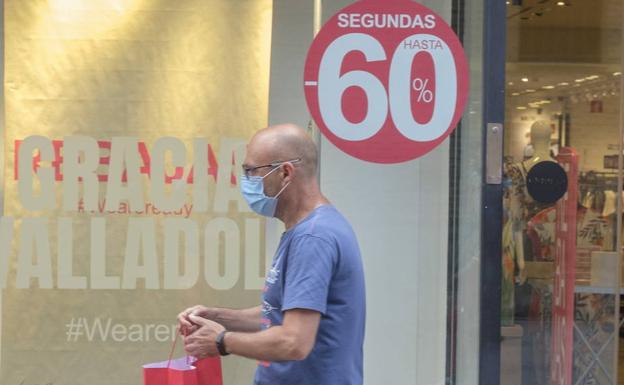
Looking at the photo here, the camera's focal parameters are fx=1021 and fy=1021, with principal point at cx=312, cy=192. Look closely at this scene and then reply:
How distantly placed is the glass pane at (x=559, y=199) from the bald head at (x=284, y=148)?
6.91 ft

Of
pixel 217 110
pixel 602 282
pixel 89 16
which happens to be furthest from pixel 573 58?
pixel 89 16

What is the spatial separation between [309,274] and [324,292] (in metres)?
0.07

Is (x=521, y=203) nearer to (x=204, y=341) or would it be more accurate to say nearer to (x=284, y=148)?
(x=284, y=148)

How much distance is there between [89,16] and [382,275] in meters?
1.91

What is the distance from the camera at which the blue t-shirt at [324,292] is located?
2.83m

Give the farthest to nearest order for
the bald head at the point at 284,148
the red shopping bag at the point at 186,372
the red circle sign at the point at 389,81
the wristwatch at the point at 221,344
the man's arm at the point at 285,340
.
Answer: the red circle sign at the point at 389,81 → the red shopping bag at the point at 186,372 → the bald head at the point at 284,148 → the wristwatch at the point at 221,344 → the man's arm at the point at 285,340

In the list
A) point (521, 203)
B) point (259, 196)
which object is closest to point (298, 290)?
point (259, 196)

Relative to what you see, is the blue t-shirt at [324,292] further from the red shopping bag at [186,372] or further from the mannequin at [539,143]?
the mannequin at [539,143]

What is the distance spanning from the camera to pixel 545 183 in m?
5.12

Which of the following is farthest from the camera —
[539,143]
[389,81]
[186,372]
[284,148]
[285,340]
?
[539,143]

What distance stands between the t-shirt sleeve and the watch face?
243cm

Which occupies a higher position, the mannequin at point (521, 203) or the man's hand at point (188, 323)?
the mannequin at point (521, 203)

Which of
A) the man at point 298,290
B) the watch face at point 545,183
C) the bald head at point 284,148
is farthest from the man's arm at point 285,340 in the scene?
the watch face at point 545,183

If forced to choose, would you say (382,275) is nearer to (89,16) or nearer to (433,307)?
(433,307)
